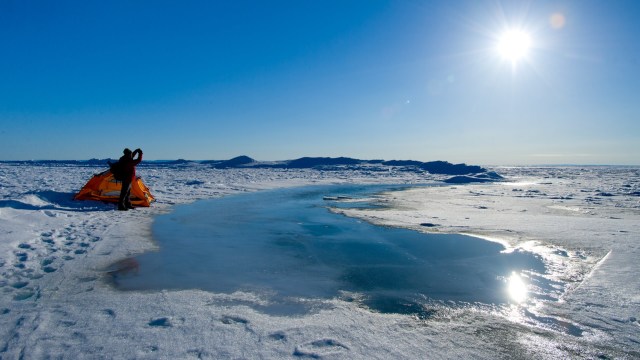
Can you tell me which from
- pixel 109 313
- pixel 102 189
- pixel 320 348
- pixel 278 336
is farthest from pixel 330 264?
pixel 102 189

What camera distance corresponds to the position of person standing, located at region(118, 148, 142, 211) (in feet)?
35.0

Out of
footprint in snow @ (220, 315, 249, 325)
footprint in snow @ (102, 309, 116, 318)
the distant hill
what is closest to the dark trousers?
footprint in snow @ (102, 309, 116, 318)

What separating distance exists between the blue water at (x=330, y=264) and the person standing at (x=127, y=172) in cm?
224

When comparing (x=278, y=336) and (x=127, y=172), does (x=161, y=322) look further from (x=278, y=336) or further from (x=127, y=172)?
(x=127, y=172)

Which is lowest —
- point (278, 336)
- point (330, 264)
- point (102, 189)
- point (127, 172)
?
point (330, 264)

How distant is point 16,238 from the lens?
6.41m

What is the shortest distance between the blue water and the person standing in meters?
2.24

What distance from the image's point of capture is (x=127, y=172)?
35.4 ft

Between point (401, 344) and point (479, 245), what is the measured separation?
4.92 m

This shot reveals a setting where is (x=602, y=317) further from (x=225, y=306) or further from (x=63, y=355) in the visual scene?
(x=63, y=355)

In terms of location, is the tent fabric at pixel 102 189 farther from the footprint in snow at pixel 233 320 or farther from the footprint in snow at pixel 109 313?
the footprint in snow at pixel 233 320

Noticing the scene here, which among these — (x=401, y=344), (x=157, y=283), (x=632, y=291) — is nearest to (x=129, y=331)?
(x=157, y=283)

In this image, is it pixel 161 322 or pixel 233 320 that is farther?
pixel 233 320

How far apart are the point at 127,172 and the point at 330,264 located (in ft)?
25.4
